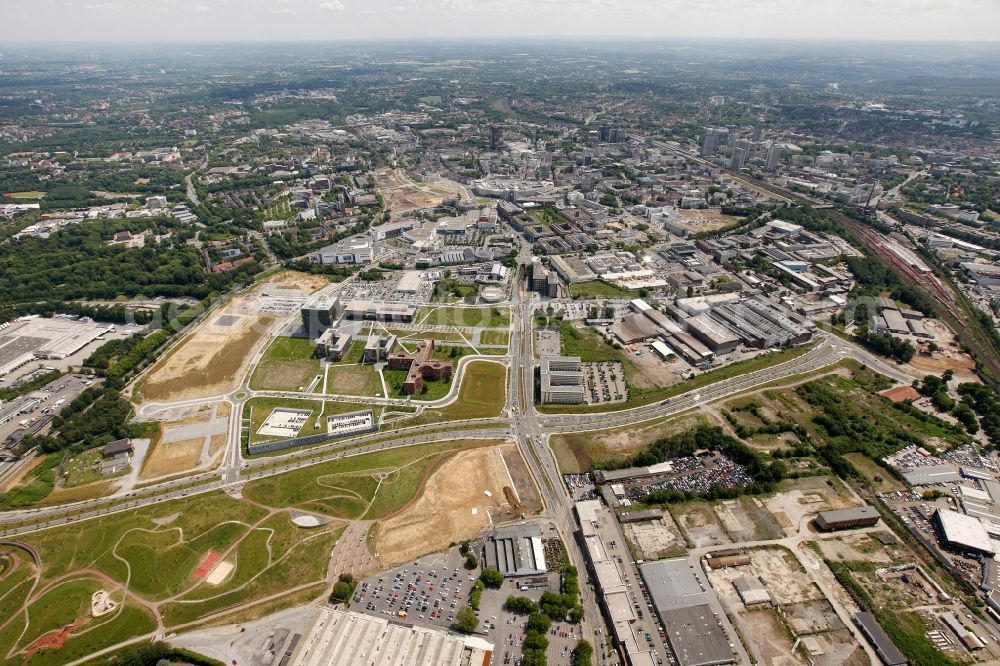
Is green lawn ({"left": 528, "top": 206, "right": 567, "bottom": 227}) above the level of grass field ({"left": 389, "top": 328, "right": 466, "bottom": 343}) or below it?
above

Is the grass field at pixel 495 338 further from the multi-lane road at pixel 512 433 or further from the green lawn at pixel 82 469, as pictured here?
the green lawn at pixel 82 469

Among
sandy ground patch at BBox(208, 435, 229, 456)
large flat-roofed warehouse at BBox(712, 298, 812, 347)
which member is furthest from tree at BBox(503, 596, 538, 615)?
large flat-roofed warehouse at BBox(712, 298, 812, 347)

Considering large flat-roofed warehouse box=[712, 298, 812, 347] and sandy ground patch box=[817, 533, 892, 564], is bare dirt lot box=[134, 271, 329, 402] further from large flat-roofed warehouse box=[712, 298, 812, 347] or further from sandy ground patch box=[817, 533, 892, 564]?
large flat-roofed warehouse box=[712, 298, 812, 347]

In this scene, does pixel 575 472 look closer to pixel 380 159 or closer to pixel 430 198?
pixel 430 198

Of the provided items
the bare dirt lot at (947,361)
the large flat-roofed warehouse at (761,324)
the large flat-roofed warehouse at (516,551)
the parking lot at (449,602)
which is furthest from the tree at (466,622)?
the bare dirt lot at (947,361)

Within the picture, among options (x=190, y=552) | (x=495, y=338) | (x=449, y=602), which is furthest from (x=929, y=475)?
(x=190, y=552)

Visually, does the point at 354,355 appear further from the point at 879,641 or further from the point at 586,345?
the point at 879,641
